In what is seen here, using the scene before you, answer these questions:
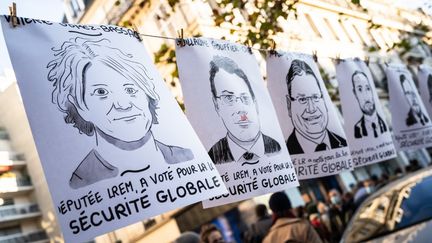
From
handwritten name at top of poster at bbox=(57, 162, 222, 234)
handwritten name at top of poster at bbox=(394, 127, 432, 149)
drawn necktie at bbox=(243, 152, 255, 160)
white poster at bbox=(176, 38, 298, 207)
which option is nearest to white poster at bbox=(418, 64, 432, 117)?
handwritten name at top of poster at bbox=(394, 127, 432, 149)

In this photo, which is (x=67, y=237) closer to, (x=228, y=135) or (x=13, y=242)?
(x=228, y=135)

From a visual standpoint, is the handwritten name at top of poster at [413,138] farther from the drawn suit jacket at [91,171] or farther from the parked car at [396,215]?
the drawn suit jacket at [91,171]

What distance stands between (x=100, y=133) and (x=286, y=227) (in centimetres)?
235

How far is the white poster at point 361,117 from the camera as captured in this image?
3.84 meters

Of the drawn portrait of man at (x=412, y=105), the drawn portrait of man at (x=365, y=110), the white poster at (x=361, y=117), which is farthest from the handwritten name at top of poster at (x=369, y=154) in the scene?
the drawn portrait of man at (x=412, y=105)

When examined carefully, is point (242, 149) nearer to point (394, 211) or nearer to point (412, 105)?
point (394, 211)

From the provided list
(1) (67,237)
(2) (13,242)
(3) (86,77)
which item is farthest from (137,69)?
(2) (13,242)

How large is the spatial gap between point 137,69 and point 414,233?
2.65 meters

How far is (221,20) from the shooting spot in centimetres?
568

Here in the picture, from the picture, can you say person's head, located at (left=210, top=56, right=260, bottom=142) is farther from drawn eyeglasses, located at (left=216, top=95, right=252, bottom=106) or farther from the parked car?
the parked car

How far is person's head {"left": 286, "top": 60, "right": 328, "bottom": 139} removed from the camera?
336 cm

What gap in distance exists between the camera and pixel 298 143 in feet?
10.7

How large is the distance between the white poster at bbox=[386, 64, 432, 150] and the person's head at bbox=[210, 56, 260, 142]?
2.46 m

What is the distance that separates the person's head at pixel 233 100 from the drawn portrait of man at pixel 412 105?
264cm
